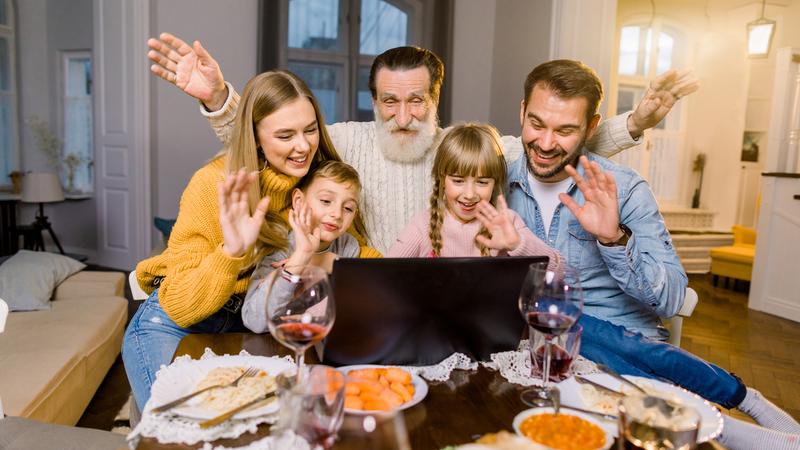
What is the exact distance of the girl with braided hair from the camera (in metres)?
1.99

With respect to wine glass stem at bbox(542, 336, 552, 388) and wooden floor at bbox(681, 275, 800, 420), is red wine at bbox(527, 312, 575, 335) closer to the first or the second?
wine glass stem at bbox(542, 336, 552, 388)

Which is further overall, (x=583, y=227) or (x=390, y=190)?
(x=390, y=190)

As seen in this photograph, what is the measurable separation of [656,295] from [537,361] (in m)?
0.71

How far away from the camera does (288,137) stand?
72.5 inches

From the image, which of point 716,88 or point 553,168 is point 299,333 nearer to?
point 553,168

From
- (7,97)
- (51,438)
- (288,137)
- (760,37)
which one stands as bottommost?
(51,438)

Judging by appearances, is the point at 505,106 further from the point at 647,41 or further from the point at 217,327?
the point at 217,327

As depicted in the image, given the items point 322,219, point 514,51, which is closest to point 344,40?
point 514,51

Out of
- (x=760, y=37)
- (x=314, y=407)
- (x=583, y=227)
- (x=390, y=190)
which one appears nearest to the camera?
(x=314, y=407)

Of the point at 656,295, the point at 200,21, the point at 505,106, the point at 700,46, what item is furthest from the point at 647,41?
the point at 656,295

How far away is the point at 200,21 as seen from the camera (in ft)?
21.1

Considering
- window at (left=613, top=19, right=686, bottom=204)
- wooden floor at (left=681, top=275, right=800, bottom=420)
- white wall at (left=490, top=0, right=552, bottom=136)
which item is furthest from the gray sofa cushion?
window at (left=613, top=19, right=686, bottom=204)

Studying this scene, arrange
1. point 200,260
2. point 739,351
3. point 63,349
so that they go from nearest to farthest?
point 200,260 < point 63,349 < point 739,351

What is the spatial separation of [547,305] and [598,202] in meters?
0.56
